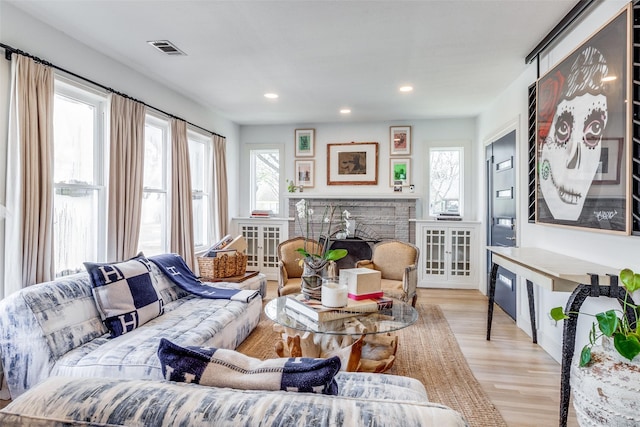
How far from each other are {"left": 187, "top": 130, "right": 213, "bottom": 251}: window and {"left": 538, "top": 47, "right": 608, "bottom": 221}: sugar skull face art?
13.4 ft

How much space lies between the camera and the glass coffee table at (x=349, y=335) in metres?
2.13

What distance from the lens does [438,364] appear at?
2797mm

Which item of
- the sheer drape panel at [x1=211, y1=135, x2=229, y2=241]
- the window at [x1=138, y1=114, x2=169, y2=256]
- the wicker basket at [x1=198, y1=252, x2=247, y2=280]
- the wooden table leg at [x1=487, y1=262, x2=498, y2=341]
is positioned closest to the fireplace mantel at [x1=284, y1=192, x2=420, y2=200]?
the sheer drape panel at [x1=211, y1=135, x2=229, y2=241]

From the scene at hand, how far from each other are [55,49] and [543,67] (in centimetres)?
397

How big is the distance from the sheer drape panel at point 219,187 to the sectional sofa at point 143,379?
56.3 inches

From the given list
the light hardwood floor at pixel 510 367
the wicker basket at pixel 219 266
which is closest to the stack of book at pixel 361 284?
the light hardwood floor at pixel 510 367

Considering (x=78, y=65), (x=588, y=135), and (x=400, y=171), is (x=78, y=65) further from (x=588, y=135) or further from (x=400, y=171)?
(x=400, y=171)

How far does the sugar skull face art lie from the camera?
2.17 metres

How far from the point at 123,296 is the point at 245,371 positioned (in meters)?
1.82

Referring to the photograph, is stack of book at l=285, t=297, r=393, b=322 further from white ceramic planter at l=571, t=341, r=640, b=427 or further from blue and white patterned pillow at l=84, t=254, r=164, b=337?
white ceramic planter at l=571, t=341, r=640, b=427

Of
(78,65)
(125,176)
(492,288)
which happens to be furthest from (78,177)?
(492,288)

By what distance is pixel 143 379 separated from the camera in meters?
1.66

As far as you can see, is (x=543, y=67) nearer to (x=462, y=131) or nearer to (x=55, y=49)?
(x=462, y=131)

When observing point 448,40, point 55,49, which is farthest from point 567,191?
point 55,49
